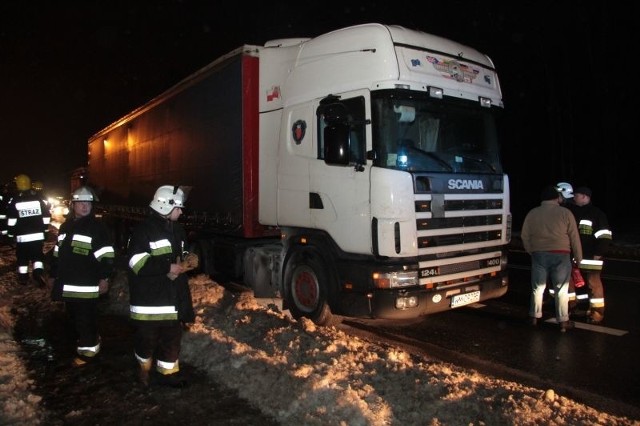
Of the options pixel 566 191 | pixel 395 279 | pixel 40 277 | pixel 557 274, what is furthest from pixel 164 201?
pixel 566 191

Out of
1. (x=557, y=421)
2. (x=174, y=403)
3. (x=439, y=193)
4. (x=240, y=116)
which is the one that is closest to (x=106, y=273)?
(x=174, y=403)

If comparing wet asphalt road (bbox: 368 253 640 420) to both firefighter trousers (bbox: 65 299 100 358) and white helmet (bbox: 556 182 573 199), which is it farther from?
firefighter trousers (bbox: 65 299 100 358)

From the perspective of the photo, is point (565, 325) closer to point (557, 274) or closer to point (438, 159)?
point (557, 274)

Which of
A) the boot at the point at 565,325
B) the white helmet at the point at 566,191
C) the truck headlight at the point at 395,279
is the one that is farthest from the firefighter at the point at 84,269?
the white helmet at the point at 566,191

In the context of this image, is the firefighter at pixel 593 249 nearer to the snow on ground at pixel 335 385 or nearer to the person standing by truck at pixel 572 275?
the person standing by truck at pixel 572 275

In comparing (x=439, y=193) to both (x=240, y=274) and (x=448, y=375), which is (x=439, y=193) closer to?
(x=448, y=375)

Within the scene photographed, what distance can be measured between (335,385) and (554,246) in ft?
11.7

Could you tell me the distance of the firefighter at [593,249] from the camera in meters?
6.68

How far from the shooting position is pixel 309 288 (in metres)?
6.36

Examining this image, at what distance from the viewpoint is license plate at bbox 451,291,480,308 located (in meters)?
Answer: 5.86

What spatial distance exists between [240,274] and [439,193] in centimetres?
349

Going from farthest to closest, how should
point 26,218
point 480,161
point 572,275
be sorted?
1. point 26,218
2. point 572,275
3. point 480,161

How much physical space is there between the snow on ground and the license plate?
1.00 metres

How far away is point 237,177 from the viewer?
7.31m
